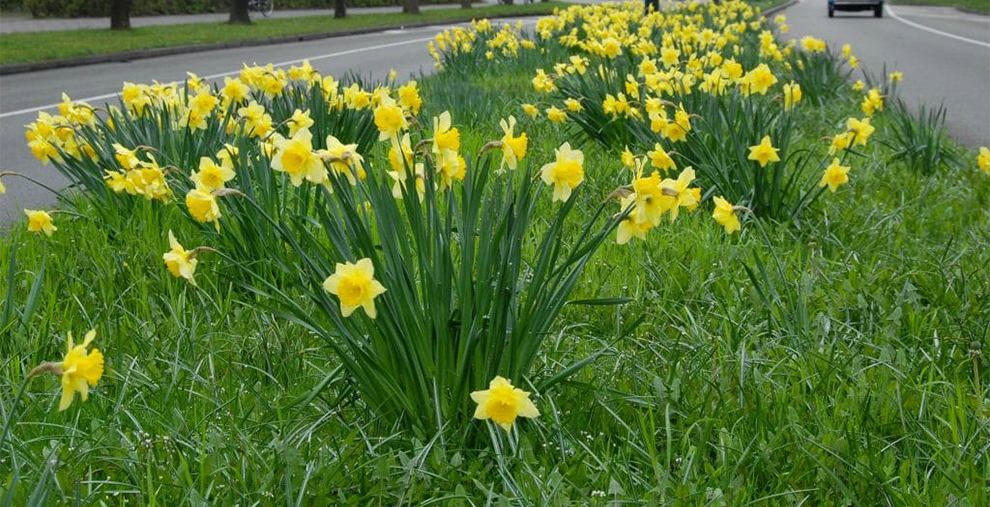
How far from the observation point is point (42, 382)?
2.53 m

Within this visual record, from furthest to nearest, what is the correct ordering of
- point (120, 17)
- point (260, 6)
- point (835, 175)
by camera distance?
1. point (260, 6)
2. point (120, 17)
3. point (835, 175)

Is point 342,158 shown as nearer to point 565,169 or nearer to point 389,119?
point 389,119

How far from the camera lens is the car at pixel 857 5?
29938 millimetres

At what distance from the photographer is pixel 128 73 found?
534 inches

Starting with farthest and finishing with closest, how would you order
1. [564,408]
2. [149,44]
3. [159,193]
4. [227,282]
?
[149,44] < [227,282] < [159,193] < [564,408]

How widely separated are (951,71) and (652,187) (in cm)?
1139

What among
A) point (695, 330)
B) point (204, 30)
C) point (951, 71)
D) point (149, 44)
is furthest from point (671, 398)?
point (204, 30)

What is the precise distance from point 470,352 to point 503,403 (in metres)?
0.29

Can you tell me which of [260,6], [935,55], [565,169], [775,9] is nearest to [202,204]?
[565,169]

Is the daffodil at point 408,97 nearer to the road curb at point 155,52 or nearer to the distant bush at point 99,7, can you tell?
the road curb at point 155,52

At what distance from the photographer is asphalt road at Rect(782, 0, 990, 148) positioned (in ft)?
28.3

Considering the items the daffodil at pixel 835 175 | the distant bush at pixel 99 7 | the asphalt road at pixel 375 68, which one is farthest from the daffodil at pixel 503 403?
the distant bush at pixel 99 7

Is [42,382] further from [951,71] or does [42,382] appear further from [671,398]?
[951,71]

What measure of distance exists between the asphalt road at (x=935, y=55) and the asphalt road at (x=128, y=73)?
4601 mm
